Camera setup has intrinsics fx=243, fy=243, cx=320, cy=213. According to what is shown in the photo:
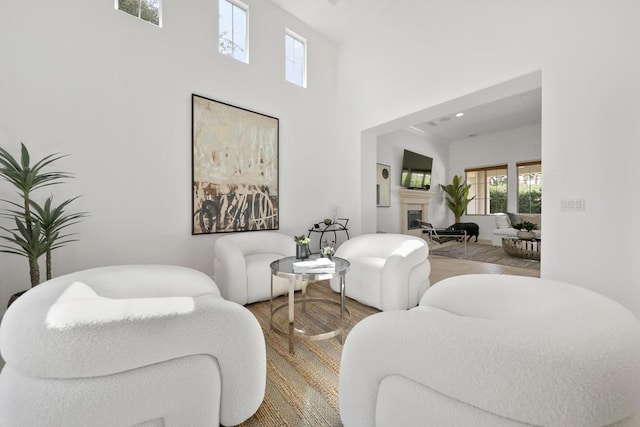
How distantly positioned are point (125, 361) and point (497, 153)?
30.0 ft

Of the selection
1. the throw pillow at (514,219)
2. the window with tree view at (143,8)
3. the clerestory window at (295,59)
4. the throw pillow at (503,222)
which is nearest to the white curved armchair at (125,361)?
the window with tree view at (143,8)

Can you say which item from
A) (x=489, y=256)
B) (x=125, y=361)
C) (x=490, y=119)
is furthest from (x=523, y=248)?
(x=125, y=361)

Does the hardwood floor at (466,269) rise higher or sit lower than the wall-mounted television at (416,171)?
lower

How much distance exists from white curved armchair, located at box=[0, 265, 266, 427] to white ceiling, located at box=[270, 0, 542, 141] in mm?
3796

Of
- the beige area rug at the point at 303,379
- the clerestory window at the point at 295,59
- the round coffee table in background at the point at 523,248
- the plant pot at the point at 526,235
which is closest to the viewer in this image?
the beige area rug at the point at 303,379

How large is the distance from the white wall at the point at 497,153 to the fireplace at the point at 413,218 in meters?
2.17

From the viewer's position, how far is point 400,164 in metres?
6.52

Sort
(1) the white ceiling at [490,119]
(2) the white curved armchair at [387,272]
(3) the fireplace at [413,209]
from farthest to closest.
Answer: (3) the fireplace at [413,209]
(1) the white ceiling at [490,119]
(2) the white curved armchair at [387,272]

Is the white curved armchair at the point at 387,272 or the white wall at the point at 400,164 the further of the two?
the white wall at the point at 400,164

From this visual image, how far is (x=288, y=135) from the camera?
403 centimetres

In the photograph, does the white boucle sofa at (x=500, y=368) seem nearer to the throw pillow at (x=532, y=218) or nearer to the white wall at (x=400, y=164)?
the white wall at (x=400, y=164)

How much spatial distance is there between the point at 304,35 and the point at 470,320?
4941 millimetres

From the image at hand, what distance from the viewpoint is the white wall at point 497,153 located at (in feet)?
22.1

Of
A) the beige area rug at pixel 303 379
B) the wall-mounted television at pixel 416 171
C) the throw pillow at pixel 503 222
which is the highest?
the wall-mounted television at pixel 416 171
